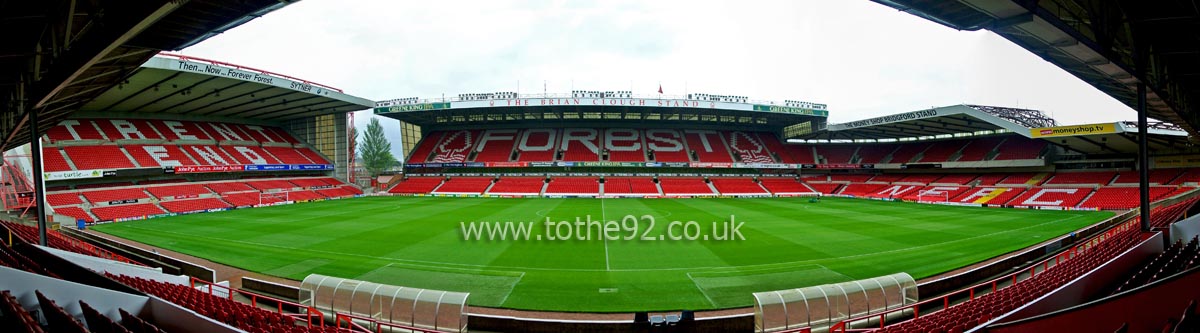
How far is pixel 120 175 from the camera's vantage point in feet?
109

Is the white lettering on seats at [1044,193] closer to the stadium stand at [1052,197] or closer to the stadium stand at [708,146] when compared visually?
the stadium stand at [1052,197]

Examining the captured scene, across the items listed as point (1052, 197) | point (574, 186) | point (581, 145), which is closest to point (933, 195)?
point (1052, 197)

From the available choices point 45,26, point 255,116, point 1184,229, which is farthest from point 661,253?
point 255,116

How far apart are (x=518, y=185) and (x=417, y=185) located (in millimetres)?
11408

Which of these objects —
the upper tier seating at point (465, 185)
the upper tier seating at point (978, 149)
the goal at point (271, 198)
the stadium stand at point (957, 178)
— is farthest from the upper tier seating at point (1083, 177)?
the goal at point (271, 198)

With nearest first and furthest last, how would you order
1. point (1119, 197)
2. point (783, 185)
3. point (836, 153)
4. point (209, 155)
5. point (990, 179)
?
point (1119, 197)
point (990, 179)
point (209, 155)
point (783, 185)
point (836, 153)

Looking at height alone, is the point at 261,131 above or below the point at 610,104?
below

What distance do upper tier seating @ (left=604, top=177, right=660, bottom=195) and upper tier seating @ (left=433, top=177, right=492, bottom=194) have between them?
42.3 feet

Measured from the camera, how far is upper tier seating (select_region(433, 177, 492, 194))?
4722cm

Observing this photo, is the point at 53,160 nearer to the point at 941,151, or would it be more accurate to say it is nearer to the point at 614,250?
the point at 614,250

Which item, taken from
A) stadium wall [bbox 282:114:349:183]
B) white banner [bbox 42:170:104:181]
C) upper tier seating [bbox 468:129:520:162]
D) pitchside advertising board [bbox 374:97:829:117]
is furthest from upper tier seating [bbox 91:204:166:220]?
upper tier seating [bbox 468:129:520:162]

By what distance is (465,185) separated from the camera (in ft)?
160

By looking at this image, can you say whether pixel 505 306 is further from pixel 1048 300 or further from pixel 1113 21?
pixel 1113 21

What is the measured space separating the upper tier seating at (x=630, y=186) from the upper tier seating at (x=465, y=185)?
12881 mm
